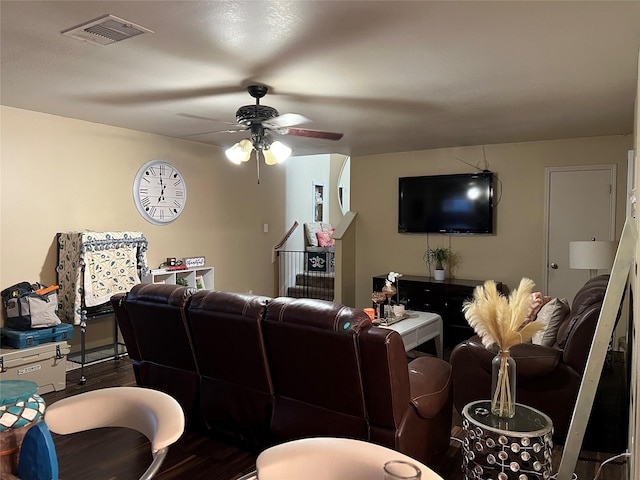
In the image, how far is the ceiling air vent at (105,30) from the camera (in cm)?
237

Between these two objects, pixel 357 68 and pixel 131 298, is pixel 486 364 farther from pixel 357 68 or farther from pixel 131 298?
pixel 131 298

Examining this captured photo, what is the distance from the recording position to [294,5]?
7.16 feet

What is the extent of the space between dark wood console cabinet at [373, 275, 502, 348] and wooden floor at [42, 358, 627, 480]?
2.47 m

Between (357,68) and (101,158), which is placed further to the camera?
(101,158)

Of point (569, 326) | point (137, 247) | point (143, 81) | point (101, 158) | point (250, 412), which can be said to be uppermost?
point (143, 81)

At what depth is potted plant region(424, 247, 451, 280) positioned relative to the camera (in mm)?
6105

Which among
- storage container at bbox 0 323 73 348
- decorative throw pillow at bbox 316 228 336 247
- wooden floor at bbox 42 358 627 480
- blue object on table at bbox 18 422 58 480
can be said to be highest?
decorative throw pillow at bbox 316 228 336 247

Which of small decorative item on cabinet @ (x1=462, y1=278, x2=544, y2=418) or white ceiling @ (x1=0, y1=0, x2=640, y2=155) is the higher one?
white ceiling @ (x1=0, y1=0, x2=640, y2=155)

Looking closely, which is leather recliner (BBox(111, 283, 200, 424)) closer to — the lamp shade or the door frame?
the lamp shade

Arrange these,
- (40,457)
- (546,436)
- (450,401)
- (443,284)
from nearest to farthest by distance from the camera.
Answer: (40,457)
(546,436)
(450,401)
(443,284)

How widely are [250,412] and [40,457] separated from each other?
1.98 meters

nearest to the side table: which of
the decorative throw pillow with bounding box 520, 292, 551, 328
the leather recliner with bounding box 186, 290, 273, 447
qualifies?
the leather recliner with bounding box 186, 290, 273, 447

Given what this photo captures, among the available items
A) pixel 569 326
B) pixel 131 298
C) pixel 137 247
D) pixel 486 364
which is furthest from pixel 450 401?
pixel 137 247

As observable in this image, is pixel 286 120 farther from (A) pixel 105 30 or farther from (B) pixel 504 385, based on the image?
(B) pixel 504 385
